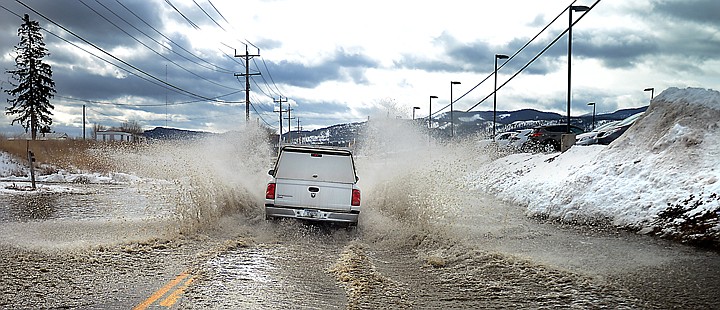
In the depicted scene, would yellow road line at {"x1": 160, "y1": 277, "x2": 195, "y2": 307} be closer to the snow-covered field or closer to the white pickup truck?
the white pickup truck

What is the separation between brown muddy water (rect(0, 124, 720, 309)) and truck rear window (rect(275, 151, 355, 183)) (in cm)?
112

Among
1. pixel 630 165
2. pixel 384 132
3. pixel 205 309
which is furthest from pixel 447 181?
pixel 384 132

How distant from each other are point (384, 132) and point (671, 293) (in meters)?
40.6

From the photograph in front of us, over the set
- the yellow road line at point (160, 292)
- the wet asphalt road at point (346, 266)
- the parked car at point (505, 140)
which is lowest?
the wet asphalt road at point (346, 266)

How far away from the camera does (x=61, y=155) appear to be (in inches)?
1576

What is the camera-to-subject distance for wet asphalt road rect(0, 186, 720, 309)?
21.9ft

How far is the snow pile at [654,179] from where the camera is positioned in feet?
37.1

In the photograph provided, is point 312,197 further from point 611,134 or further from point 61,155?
point 61,155

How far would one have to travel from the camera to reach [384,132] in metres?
47.5

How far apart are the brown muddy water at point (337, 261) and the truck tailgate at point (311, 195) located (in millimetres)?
576

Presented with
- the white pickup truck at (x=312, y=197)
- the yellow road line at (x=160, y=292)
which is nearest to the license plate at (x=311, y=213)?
the white pickup truck at (x=312, y=197)

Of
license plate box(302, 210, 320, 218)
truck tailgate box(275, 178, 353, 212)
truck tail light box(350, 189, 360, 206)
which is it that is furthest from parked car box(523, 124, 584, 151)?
license plate box(302, 210, 320, 218)

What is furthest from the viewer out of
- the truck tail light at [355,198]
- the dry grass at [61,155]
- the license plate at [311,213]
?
the dry grass at [61,155]

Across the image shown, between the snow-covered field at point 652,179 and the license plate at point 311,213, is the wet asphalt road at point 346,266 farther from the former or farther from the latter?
the snow-covered field at point 652,179
